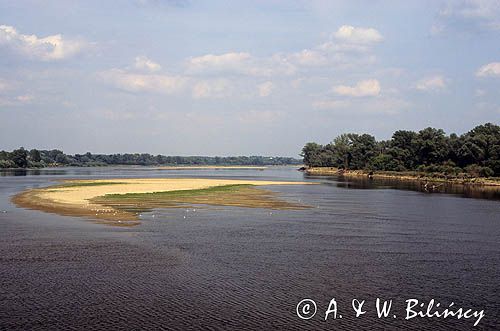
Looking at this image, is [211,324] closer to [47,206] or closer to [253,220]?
[253,220]

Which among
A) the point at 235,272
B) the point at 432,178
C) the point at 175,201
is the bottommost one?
the point at 235,272

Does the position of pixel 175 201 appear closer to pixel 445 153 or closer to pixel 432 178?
pixel 432 178

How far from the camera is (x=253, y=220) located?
150 feet

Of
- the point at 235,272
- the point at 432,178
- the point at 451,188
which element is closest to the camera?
the point at 235,272

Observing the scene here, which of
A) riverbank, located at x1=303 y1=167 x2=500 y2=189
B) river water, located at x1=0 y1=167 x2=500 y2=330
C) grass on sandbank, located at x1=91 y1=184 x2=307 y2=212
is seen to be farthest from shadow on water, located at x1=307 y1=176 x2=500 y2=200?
river water, located at x1=0 y1=167 x2=500 y2=330

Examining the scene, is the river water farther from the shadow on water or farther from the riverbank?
the riverbank

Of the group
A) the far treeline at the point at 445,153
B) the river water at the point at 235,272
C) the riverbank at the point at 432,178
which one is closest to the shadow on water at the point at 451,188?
the riverbank at the point at 432,178

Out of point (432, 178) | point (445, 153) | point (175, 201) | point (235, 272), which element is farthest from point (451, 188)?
point (235, 272)

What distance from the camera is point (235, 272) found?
84.2ft

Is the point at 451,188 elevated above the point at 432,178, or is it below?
below

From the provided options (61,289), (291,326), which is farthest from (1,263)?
(291,326)

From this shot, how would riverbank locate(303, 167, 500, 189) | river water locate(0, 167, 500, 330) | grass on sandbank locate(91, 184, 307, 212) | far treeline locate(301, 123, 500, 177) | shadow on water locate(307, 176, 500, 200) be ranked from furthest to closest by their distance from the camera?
far treeline locate(301, 123, 500, 177) < riverbank locate(303, 167, 500, 189) < shadow on water locate(307, 176, 500, 200) < grass on sandbank locate(91, 184, 307, 212) < river water locate(0, 167, 500, 330)

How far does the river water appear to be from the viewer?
18.9 metres

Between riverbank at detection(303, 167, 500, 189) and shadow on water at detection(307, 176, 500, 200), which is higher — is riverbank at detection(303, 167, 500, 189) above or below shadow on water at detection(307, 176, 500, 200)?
above
